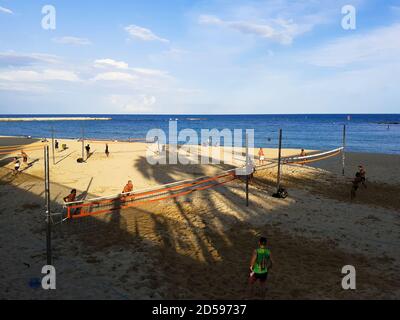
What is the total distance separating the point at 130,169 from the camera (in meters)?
21.0

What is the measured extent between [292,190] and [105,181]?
10302 mm

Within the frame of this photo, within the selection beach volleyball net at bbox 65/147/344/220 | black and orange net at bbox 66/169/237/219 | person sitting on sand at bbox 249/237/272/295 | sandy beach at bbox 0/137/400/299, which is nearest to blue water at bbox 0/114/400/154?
beach volleyball net at bbox 65/147/344/220

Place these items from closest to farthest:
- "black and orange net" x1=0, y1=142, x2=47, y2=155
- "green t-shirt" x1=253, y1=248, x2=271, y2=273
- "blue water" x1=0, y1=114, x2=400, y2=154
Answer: "green t-shirt" x1=253, y1=248, x2=271, y2=273
"black and orange net" x1=0, y1=142, x2=47, y2=155
"blue water" x1=0, y1=114, x2=400, y2=154

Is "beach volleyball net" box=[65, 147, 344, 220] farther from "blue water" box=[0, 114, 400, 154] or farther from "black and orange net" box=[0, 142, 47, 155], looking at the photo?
"blue water" box=[0, 114, 400, 154]

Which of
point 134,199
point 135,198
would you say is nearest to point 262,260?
point 134,199

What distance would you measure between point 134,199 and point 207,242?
17.6ft

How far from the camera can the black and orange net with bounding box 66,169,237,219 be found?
1212 centimetres

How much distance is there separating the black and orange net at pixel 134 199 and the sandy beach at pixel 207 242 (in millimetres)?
517

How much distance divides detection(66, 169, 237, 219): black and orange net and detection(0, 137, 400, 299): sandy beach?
517mm

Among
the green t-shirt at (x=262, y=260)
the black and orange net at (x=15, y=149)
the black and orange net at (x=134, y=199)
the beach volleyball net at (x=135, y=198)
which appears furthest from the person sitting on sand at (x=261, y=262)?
the black and orange net at (x=15, y=149)

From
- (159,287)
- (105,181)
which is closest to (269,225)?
(159,287)

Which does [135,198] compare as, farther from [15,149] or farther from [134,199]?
[15,149]

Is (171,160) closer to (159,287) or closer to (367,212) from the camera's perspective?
(367,212)

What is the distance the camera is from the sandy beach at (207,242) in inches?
283
